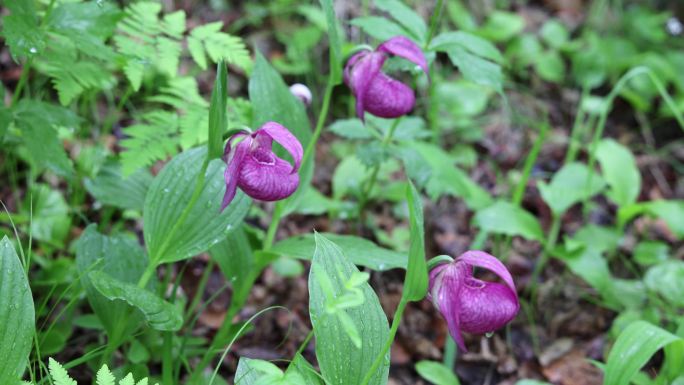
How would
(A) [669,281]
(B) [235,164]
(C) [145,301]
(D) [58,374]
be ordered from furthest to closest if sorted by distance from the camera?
(A) [669,281], (C) [145,301], (B) [235,164], (D) [58,374]

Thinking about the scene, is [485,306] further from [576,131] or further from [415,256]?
[576,131]

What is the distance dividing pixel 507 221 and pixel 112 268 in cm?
147

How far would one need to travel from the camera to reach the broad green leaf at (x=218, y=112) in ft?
4.61

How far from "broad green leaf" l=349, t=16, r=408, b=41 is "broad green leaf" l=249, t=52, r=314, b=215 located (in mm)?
336

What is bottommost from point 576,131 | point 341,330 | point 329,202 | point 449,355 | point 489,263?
point 449,355

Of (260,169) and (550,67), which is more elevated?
(260,169)

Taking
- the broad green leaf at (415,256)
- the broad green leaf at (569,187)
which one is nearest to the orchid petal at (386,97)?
the broad green leaf at (415,256)

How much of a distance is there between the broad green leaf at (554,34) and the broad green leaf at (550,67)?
0.09 meters

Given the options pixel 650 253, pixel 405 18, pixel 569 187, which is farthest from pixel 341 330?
pixel 650 253

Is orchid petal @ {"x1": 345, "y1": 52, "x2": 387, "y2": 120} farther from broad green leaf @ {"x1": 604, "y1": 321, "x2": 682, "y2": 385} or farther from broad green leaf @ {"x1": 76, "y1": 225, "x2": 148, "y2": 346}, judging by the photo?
broad green leaf @ {"x1": 604, "y1": 321, "x2": 682, "y2": 385}

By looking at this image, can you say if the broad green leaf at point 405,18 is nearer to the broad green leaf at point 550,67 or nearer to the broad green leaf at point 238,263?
the broad green leaf at point 238,263

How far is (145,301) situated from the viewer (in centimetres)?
159

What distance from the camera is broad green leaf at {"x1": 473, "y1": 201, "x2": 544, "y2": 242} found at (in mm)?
2555

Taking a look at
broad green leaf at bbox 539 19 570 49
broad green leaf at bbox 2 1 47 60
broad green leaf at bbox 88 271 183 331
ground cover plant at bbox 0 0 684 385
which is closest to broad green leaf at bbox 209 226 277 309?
ground cover plant at bbox 0 0 684 385
